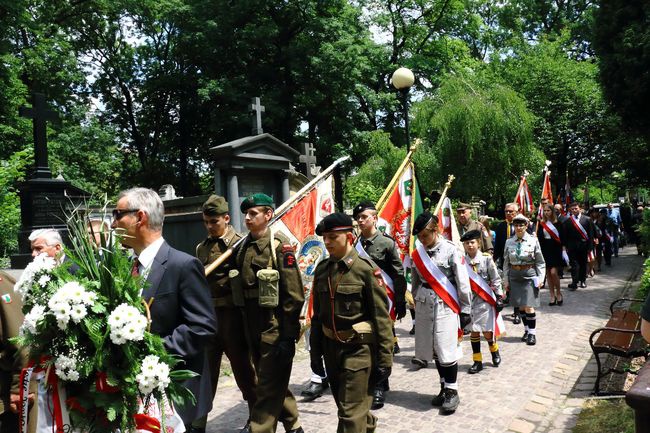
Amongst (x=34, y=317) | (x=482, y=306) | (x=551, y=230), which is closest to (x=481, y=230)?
(x=551, y=230)

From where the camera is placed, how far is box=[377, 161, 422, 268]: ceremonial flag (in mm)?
7129

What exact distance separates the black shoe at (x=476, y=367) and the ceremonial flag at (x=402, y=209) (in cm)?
161

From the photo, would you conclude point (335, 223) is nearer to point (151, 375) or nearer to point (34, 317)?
point (151, 375)

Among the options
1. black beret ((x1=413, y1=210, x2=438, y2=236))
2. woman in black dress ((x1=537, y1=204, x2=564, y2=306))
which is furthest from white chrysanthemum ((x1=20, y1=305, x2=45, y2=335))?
woman in black dress ((x1=537, y1=204, x2=564, y2=306))

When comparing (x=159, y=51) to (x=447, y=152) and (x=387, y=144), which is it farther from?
(x=447, y=152)

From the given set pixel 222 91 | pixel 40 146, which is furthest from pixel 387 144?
pixel 40 146

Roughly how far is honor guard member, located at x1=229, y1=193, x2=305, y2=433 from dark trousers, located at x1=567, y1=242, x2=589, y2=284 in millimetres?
10182

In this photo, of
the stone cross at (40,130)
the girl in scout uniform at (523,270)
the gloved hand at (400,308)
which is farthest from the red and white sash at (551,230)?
the stone cross at (40,130)

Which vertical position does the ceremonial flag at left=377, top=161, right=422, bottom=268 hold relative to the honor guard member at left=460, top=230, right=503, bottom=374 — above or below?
above

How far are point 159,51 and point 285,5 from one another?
33.1 feet

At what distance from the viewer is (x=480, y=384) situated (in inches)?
249

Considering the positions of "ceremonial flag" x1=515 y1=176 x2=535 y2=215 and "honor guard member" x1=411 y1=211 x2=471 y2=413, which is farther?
"ceremonial flag" x1=515 y1=176 x2=535 y2=215

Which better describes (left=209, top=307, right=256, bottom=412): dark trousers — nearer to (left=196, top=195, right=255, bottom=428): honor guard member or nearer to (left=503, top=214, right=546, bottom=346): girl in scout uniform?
(left=196, top=195, right=255, bottom=428): honor guard member

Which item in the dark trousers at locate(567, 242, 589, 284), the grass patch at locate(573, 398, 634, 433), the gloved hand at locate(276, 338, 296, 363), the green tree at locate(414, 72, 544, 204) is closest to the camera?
the gloved hand at locate(276, 338, 296, 363)
